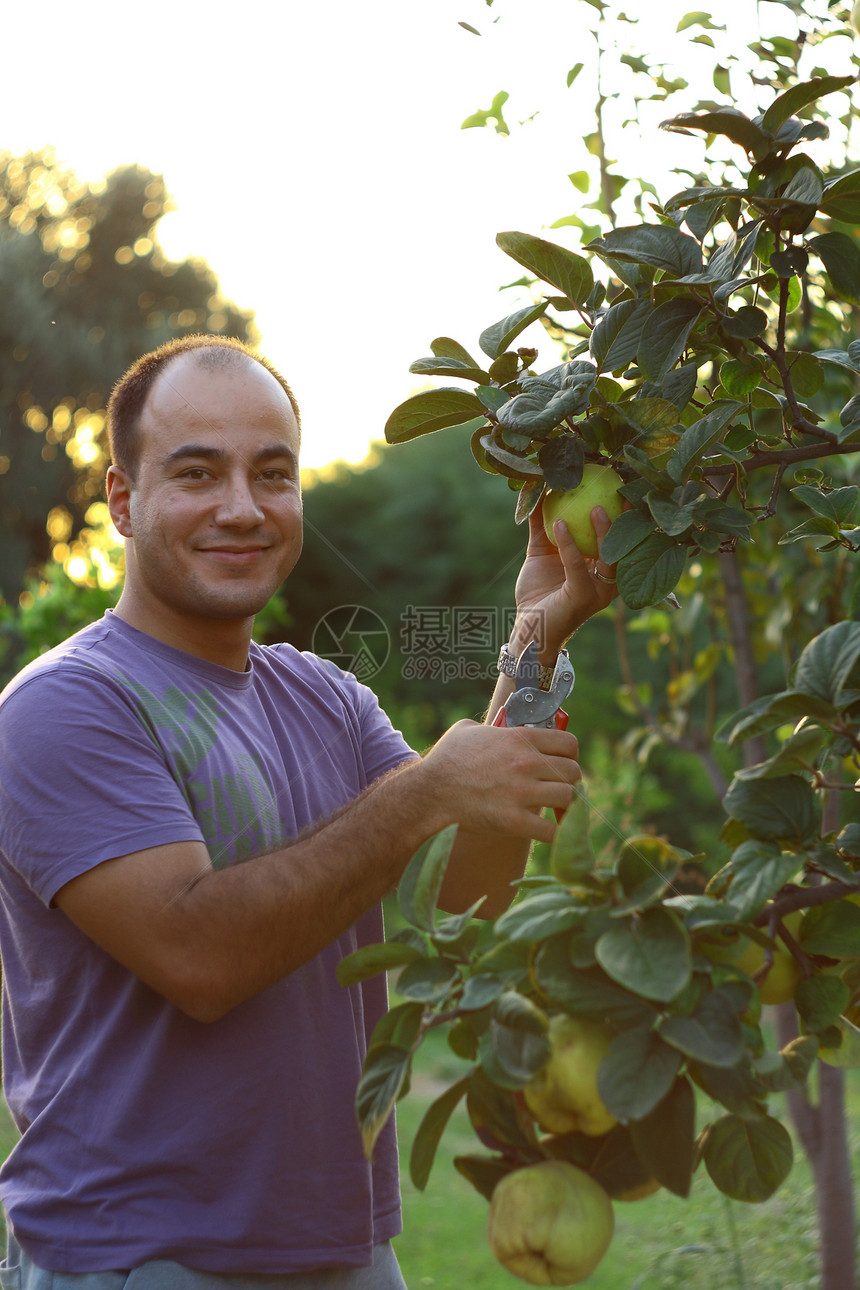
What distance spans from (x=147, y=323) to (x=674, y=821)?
618cm

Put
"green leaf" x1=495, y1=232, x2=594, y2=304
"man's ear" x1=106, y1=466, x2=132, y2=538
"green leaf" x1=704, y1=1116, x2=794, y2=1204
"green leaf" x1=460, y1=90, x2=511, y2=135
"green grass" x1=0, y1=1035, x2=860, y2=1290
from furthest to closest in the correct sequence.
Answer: "green grass" x1=0, y1=1035, x2=860, y2=1290 < "green leaf" x1=460, y1=90, x2=511, y2=135 < "man's ear" x1=106, y1=466, x2=132, y2=538 < "green leaf" x1=495, y1=232, x2=594, y2=304 < "green leaf" x1=704, y1=1116, x2=794, y2=1204

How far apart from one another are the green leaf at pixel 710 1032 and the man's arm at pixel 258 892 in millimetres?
359

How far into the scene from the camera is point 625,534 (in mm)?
827

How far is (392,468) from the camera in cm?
124

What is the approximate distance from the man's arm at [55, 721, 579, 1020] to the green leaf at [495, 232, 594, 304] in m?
0.37

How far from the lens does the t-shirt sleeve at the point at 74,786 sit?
99 centimetres

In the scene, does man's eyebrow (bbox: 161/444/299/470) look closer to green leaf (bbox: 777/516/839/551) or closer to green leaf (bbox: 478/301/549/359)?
green leaf (bbox: 478/301/549/359)

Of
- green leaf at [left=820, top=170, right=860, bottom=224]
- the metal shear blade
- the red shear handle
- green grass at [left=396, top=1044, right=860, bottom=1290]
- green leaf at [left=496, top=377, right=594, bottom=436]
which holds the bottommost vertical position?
green grass at [left=396, top=1044, right=860, bottom=1290]

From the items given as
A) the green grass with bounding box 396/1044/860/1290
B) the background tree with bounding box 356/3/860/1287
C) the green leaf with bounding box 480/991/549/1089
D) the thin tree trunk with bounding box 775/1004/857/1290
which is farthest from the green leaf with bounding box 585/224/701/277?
the thin tree trunk with bounding box 775/1004/857/1290

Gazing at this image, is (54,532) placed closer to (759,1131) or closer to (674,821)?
(674,821)

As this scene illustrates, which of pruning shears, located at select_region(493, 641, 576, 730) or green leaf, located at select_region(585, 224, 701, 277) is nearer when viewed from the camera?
green leaf, located at select_region(585, 224, 701, 277)

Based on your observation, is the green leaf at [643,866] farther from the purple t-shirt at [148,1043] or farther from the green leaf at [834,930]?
the purple t-shirt at [148,1043]

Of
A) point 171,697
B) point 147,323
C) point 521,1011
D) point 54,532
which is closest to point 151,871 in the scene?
point 171,697

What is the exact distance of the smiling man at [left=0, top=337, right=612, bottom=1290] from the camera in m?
0.96
